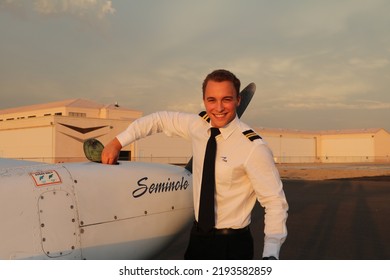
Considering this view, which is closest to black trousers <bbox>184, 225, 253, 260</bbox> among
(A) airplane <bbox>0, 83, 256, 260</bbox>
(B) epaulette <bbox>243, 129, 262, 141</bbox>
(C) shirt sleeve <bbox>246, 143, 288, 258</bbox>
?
(C) shirt sleeve <bbox>246, 143, 288, 258</bbox>

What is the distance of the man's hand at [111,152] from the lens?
3.45 metres

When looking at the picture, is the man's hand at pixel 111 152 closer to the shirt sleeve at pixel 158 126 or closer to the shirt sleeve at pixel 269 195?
the shirt sleeve at pixel 158 126

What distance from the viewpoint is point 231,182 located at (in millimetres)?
2746

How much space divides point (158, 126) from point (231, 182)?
0.97 m

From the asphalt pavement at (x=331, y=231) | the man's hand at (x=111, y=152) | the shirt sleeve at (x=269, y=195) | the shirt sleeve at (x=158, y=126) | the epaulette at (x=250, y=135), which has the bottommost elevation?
the asphalt pavement at (x=331, y=231)

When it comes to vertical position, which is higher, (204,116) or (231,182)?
(204,116)

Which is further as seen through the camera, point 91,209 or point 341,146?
point 341,146

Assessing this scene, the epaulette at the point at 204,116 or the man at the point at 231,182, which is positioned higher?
the epaulette at the point at 204,116

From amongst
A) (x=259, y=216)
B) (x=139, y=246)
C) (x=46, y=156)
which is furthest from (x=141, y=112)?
(x=139, y=246)

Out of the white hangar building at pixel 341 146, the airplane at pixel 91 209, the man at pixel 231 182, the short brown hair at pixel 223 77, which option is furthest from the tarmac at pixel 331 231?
the white hangar building at pixel 341 146

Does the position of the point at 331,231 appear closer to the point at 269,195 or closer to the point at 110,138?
the point at 269,195

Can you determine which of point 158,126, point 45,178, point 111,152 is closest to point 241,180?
point 158,126

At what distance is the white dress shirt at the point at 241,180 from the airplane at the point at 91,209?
942 millimetres
